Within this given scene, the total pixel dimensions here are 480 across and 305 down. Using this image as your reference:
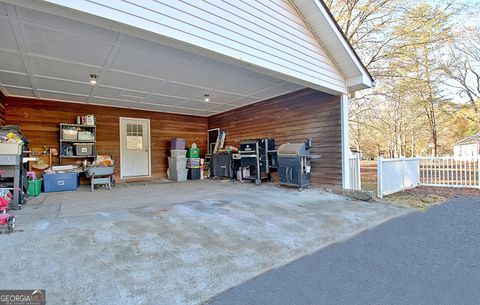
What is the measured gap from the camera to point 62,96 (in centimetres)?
651

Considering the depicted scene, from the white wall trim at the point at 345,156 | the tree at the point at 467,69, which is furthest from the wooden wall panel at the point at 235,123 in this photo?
the tree at the point at 467,69

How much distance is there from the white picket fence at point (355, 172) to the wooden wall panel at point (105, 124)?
611 centimetres

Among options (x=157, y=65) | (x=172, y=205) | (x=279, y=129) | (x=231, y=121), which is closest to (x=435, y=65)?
(x=279, y=129)

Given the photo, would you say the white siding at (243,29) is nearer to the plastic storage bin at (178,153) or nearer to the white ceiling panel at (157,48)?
the white ceiling panel at (157,48)

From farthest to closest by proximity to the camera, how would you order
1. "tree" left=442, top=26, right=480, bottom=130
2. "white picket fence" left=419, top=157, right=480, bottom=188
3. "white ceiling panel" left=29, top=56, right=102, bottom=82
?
"tree" left=442, top=26, right=480, bottom=130 < "white picket fence" left=419, top=157, right=480, bottom=188 < "white ceiling panel" left=29, top=56, right=102, bottom=82

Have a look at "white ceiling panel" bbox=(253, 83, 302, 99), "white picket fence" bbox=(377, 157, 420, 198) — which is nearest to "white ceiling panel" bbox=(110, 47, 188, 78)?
"white ceiling panel" bbox=(253, 83, 302, 99)

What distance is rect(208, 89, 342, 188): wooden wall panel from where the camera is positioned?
5461mm

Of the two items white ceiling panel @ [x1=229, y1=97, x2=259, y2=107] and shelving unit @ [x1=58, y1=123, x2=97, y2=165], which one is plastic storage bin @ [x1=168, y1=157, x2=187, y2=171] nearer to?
shelving unit @ [x1=58, y1=123, x2=97, y2=165]

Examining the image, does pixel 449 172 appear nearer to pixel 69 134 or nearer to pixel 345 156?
pixel 345 156

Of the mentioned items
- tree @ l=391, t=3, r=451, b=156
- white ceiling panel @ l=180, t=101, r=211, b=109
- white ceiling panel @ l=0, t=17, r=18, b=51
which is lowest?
white ceiling panel @ l=180, t=101, r=211, b=109

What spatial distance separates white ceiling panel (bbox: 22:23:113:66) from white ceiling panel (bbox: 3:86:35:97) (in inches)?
112

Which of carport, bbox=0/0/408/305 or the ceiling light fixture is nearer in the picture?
carport, bbox=0/0/408/305

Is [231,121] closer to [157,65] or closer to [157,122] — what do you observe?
[157,122]

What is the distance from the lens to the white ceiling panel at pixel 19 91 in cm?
574
